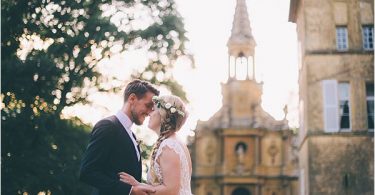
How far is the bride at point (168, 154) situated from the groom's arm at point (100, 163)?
0.39 ft

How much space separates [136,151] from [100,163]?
17.0 inches

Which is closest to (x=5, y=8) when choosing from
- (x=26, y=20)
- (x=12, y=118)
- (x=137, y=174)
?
(x=26, y=20)

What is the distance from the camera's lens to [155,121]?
5559 mm

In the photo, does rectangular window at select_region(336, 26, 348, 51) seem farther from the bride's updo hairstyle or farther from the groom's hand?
the groom's hand

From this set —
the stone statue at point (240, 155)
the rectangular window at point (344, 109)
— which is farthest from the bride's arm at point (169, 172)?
the stone statue at point (240, 155)

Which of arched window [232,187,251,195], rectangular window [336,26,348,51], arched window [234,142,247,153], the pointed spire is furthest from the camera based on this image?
the pointed spire

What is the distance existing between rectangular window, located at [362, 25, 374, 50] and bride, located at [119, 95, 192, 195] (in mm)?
17888

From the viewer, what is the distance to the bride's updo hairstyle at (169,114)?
543cm

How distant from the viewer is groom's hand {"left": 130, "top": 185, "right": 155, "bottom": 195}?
5246 mm

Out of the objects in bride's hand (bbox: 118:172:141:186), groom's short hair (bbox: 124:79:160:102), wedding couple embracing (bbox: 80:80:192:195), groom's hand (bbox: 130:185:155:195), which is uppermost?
groom's short hair (bbox: 124:79:160:102)

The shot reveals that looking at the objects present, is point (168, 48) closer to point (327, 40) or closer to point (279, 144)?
point (327, 40)

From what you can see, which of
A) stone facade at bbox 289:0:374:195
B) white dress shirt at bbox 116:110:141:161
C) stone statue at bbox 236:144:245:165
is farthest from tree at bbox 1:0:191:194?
stone statue at bbox 236:144:245:165

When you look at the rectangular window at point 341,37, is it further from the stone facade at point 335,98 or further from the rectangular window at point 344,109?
the rectangular window at point 344,109

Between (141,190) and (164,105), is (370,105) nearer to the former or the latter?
(164,105)
